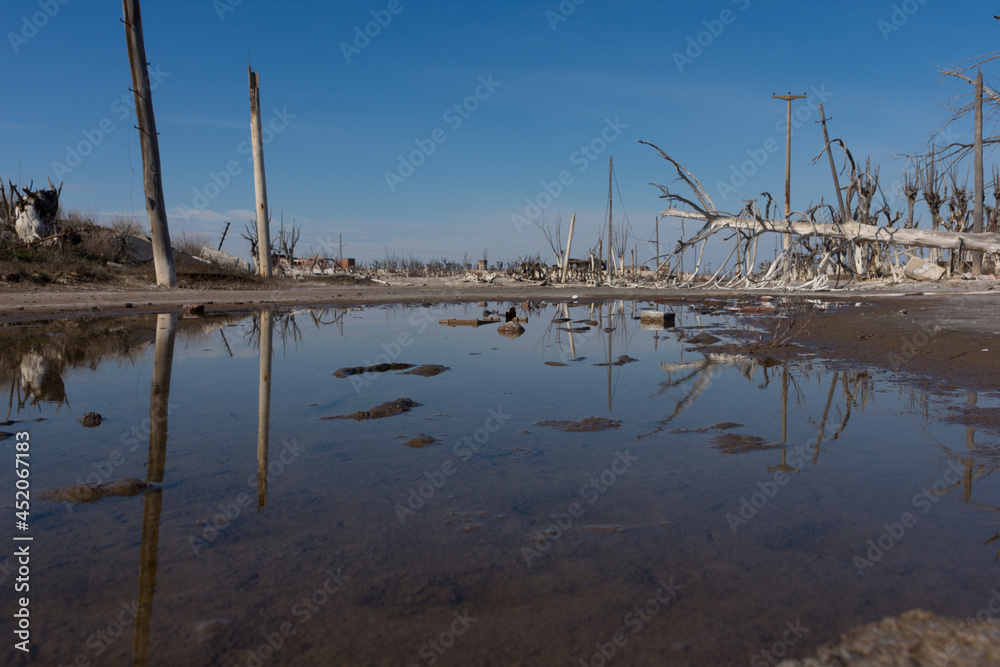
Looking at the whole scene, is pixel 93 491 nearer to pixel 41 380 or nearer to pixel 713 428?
pixel 713 428

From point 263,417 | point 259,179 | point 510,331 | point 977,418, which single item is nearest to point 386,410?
point 263,417

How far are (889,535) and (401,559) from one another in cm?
150

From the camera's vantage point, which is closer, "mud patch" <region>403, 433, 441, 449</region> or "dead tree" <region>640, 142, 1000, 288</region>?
"mud patch" <region>403, 433, 441, 449</region>

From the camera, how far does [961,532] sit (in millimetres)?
1911

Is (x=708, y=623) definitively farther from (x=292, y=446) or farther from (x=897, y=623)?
(x=292, y=446)

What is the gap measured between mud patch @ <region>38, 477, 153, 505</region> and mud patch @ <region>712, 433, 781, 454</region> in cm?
242

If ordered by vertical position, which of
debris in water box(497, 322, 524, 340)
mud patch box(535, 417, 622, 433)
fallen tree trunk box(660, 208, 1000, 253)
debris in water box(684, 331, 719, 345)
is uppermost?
fallen tree trunk box(660, 208, 1000, 253)

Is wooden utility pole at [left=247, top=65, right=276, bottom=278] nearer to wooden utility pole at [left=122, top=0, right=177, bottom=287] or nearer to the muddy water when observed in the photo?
wooden utility pole at [left=122, top=0, right=177, bottom=287]

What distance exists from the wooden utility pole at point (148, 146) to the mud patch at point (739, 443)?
14749 mm

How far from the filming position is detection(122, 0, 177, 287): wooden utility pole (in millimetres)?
14008

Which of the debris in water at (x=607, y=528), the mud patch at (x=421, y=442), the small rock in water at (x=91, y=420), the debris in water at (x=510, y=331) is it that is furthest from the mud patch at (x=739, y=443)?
the debris in water at (x=510, y=331)

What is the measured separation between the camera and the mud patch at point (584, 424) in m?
3.22

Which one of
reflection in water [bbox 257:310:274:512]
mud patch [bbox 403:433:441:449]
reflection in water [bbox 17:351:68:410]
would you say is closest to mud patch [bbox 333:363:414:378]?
reflection in water [bbox 257:310:274:512]

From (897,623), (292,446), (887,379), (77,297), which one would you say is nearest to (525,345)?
(887,379)
